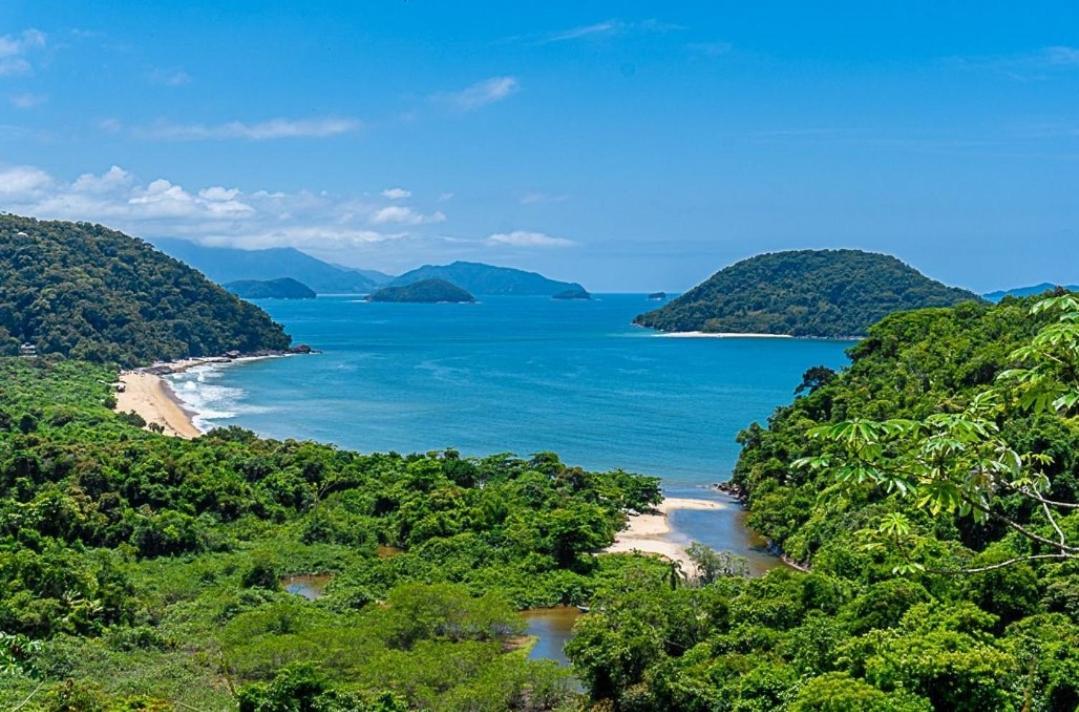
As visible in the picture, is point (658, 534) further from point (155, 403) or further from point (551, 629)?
point (155, 403)

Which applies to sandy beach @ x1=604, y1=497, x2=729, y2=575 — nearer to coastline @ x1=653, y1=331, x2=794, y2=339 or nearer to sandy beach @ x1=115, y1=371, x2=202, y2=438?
sandy beach @ x1=115, y1=371, x2=202, y2=438

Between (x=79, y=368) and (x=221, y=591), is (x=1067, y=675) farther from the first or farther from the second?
(x=79, y=368)

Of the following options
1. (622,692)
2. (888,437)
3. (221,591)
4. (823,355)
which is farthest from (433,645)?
(823,355)

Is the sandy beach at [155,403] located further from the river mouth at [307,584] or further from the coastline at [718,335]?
the coastline at [718,335]

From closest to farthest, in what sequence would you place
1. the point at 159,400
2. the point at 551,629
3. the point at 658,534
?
the point at 551,629
the point at 658,534
the point at 159,400

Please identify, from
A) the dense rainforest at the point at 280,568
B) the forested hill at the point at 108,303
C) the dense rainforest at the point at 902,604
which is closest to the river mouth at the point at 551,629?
the dense rainforest at the point at 280,568

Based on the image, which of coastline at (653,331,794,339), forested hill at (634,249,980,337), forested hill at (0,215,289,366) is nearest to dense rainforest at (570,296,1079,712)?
forested hill at (0,215,289,366)

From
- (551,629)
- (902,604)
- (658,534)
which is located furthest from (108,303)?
(902,604)
